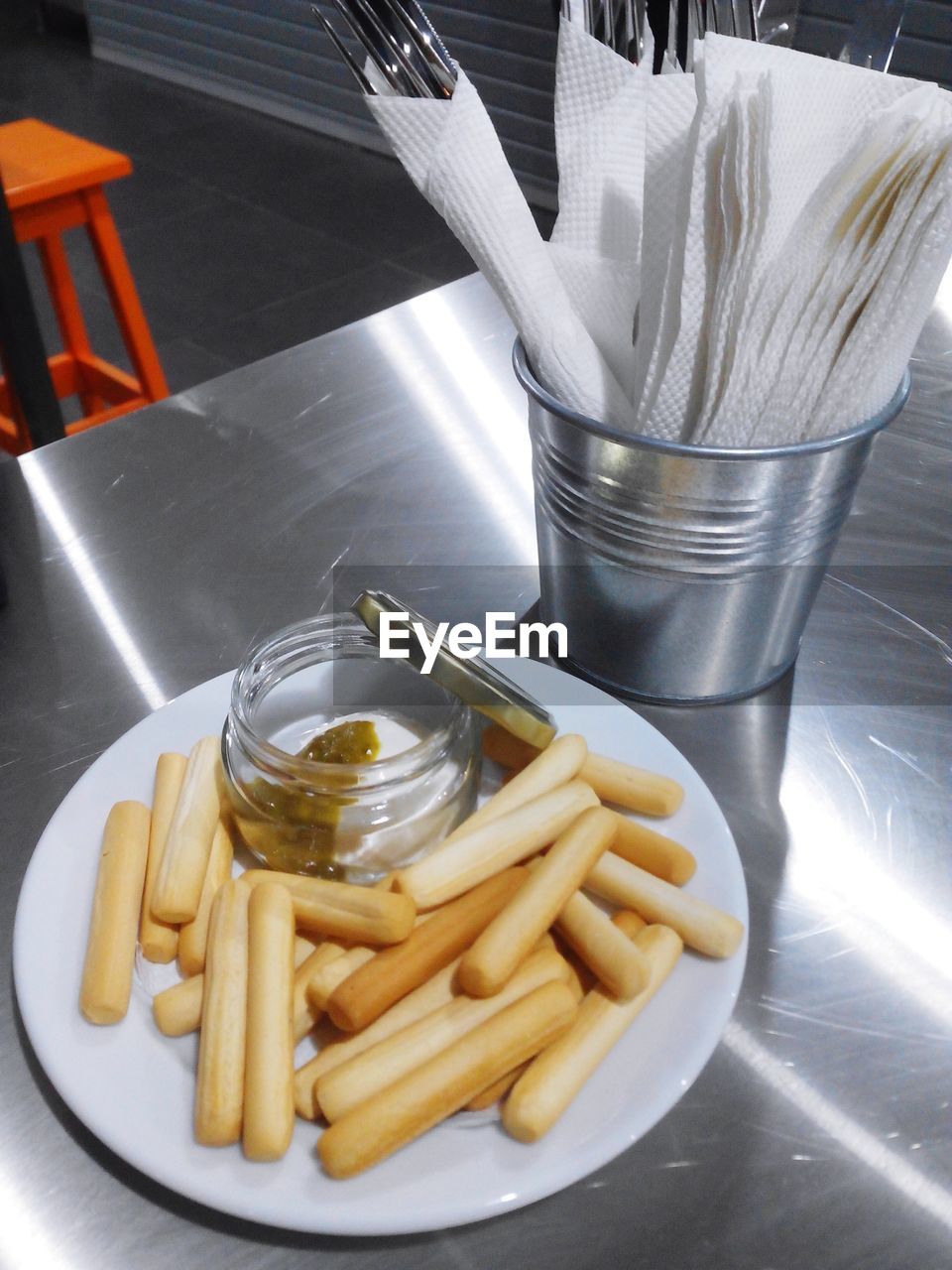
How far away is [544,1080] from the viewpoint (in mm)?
324

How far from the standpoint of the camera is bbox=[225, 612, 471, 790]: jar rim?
1.30ft

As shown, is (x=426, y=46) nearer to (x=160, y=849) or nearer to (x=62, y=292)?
(x=160, y=849)

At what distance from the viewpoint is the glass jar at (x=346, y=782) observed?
399 millimetres

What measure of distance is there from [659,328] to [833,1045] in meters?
0.25

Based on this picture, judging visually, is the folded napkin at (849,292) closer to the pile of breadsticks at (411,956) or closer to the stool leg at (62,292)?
the pile of breadsticks at (411,956)

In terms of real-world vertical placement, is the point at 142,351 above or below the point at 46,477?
below

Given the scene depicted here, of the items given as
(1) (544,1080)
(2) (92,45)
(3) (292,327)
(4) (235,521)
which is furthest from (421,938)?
(2) (92,45)

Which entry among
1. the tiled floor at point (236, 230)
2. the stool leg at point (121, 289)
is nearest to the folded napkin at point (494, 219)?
the stool leg at point (121, 289)

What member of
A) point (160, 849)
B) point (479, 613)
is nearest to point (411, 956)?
point (160, 849)

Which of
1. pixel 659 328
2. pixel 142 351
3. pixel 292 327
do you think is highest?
pixel 659 328

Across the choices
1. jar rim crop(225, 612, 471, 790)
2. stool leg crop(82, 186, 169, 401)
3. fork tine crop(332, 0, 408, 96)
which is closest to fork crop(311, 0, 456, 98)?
fork tine crop(332, 0, 408, 96)

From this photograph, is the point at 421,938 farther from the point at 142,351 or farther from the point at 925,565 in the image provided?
the point at 142,351

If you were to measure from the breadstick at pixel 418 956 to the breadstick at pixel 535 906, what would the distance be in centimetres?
1

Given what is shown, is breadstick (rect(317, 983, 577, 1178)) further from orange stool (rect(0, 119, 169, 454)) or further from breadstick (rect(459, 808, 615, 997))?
orange stool (rect(0, 119, 169, 454))
